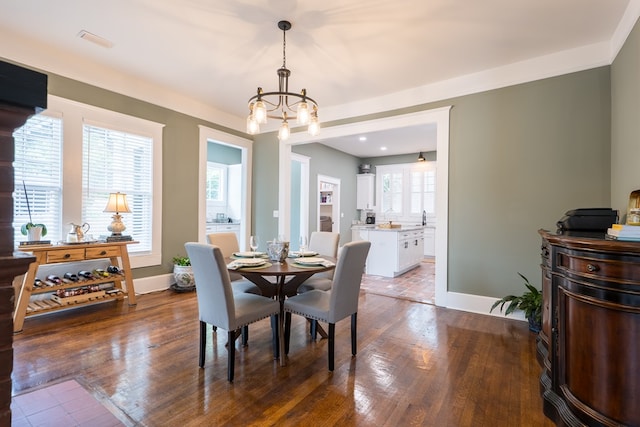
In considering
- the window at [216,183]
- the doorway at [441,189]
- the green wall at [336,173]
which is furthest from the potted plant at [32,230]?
the doorway at [441,189]

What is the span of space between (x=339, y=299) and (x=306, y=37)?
7.66 feet

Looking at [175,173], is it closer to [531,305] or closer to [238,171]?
[238,171]

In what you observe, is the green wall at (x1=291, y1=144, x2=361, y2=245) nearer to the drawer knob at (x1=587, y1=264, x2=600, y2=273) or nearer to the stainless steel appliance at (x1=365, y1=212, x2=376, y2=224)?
the stainless steel appliance at (x1=365, y1=212, x2=376, y2=224)

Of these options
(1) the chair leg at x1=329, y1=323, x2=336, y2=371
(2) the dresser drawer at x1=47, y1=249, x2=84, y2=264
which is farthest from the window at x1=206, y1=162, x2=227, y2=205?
(1) the chair leg at x1=329, y1=323, x2=336, y2=371

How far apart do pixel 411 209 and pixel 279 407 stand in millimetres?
6941

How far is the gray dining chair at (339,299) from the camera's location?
214 centimetres

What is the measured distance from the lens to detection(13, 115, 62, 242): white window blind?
3008 mm

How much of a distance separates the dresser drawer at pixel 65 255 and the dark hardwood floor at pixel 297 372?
593mm

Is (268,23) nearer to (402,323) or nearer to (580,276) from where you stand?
(580,276)

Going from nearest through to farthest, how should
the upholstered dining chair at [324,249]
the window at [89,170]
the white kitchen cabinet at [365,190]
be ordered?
the upholstered dining chair at [324,249] < the window at [89,170] < the white kitchen cabinet at [365,190]

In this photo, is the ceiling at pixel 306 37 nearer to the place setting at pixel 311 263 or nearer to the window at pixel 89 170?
the window at pixel 89 170

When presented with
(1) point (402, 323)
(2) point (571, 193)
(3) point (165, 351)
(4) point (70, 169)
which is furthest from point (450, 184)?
(4) point (70, 169)

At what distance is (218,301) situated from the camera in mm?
2004

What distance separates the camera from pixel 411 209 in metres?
8.04
